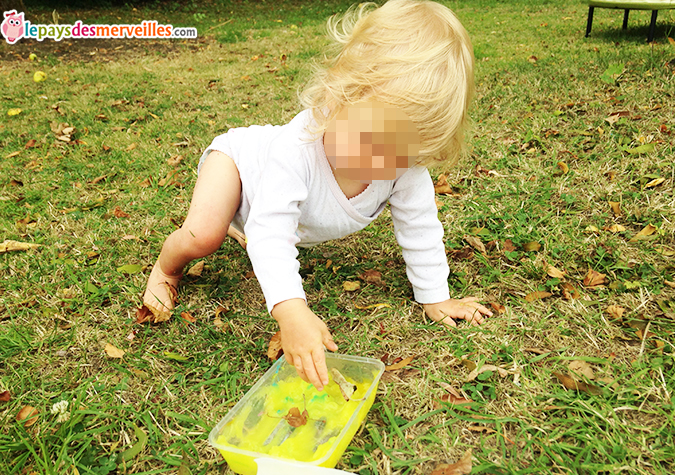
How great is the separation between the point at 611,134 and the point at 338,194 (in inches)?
84.4

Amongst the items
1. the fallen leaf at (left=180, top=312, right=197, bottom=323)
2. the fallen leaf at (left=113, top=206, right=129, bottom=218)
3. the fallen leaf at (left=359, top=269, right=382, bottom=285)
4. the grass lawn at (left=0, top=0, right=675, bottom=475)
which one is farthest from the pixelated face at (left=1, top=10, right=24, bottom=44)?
the fallen leaf at (left=359, top=269, right=382, bottom=285)

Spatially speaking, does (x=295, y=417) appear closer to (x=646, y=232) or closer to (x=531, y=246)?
(x=531, y=246)

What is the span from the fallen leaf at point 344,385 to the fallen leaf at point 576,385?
26.0 inches

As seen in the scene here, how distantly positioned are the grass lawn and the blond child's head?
0.77m

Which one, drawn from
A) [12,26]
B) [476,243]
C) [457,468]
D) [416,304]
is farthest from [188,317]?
[12,26]

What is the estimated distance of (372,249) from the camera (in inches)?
97.7

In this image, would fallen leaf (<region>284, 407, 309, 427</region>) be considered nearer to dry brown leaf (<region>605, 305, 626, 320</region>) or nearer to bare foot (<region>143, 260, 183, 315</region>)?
bare foot (<region>143, 260, 183, 315</region>)

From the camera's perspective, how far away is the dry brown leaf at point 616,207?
2396mm

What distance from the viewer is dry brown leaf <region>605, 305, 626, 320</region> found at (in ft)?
5.90

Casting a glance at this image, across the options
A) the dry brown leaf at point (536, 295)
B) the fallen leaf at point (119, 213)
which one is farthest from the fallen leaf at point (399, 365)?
the fallen leaf at point (119, 213)

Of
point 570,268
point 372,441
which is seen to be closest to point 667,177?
point 570,268

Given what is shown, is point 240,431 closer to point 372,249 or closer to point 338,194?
point 338,194

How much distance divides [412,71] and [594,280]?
3.84 ft

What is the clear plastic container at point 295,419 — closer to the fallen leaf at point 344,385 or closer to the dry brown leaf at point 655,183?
the fallen leaf at point 344,385
